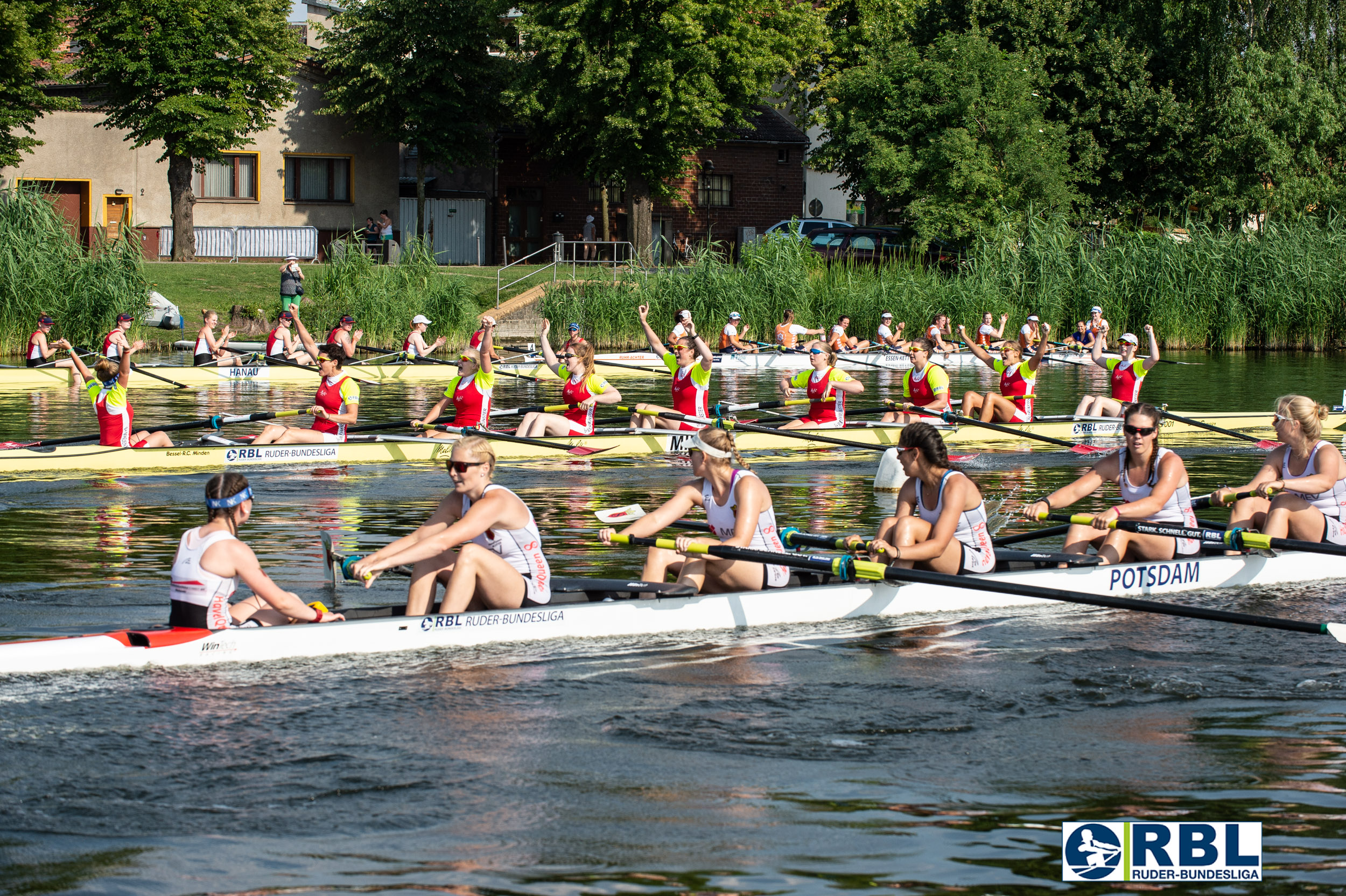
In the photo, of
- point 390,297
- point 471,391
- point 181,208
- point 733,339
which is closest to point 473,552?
point 471,391

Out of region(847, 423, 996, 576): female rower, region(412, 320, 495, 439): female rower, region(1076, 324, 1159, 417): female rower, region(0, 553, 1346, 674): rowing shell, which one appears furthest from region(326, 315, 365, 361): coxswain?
region(847, 423, 996, 576): female rower

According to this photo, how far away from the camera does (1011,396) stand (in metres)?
19.4

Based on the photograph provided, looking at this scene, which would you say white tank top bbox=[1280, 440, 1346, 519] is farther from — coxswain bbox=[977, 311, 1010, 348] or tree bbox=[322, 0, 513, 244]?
tree bbox=[322, 0, 513, 244]

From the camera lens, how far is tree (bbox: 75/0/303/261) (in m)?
38.4

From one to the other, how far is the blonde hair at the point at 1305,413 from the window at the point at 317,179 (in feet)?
129

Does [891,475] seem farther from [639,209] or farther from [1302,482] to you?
[639,209]

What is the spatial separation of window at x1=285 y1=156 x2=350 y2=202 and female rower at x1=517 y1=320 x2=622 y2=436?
30.6 m

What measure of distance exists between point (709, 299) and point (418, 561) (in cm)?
2405

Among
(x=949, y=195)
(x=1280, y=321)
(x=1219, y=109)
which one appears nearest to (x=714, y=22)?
(x=949, y=195)

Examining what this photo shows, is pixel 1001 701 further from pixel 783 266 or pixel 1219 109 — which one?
pixel 1219 109

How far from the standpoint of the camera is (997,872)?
225 inches

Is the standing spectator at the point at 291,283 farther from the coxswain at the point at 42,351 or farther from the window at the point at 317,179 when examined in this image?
the window at the point at 317,179

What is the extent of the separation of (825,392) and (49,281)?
16.9 metres

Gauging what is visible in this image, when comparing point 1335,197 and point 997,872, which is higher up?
point 1335,197
